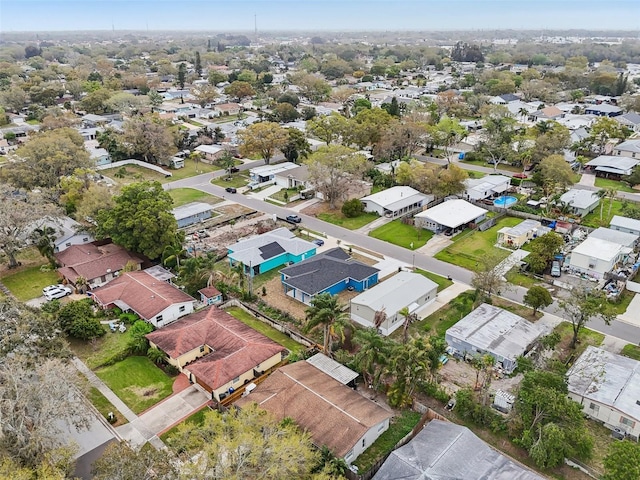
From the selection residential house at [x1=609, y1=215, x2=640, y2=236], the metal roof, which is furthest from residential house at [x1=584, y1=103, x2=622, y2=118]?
the metal roof

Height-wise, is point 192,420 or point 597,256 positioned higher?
point 597,256

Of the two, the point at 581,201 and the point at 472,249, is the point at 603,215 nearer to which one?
the point at 581,201

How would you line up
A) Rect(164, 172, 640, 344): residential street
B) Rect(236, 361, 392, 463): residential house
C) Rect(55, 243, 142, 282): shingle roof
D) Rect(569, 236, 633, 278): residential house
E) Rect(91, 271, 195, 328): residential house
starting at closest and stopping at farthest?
Rect(236, 361, 392, 463): residential house, Rect(164, 172, 640, 344): residential street, Rect(91, 271, 195, 328): residential house, Rect(569, 236, 633, 278): residential house, Rect(55, 243, 142, 282): shingle roof

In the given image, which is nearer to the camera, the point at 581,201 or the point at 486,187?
the point at 581,201

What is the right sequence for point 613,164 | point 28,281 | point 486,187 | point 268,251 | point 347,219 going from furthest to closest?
point 613,164 → point 486,187 → point 347,219 → point 268,251 → point 28,281

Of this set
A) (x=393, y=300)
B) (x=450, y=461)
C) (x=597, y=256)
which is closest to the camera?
(x=450, y=461)

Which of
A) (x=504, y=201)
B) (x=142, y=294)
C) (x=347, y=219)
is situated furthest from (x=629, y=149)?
(x=142, y=294)

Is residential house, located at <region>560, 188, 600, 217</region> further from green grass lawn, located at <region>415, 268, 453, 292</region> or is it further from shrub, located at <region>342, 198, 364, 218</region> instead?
shrub, located at <region>342, 198, 364, 218</region>

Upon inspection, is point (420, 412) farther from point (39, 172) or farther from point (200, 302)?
point (39, 172)
